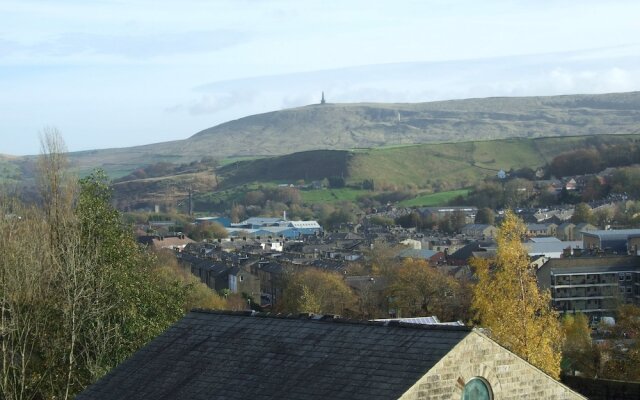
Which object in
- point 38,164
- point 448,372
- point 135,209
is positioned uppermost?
point 38,164

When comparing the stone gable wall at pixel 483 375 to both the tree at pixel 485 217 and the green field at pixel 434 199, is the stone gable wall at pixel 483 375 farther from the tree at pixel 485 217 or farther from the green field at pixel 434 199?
the green field at pixel 434 199

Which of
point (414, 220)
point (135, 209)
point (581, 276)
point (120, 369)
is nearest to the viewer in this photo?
point (120, 369)

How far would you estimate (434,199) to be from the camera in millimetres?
177750

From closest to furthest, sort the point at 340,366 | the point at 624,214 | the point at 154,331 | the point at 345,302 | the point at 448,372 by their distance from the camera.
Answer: the point at 448,372, the point at 340,366, the point at 154,331, the point at 345,302, the point at 624,214

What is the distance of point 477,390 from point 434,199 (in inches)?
6401

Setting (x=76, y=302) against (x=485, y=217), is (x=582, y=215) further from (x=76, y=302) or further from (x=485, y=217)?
(x=76, y=302)

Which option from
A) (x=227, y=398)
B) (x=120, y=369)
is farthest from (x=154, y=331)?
(x=227, y=398)

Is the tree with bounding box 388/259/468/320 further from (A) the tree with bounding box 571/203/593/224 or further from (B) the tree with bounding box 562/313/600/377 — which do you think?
(A) the tree with bounding box 571/203/593/224

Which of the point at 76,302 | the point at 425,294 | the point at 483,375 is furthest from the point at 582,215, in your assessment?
the point at 483,375

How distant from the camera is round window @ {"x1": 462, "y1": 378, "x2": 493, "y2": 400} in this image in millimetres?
15922

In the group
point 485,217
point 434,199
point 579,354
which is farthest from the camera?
point 434,199

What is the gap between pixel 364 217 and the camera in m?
159

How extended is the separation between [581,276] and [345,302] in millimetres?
18455

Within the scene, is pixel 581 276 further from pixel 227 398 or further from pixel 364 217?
pixel 364 217
